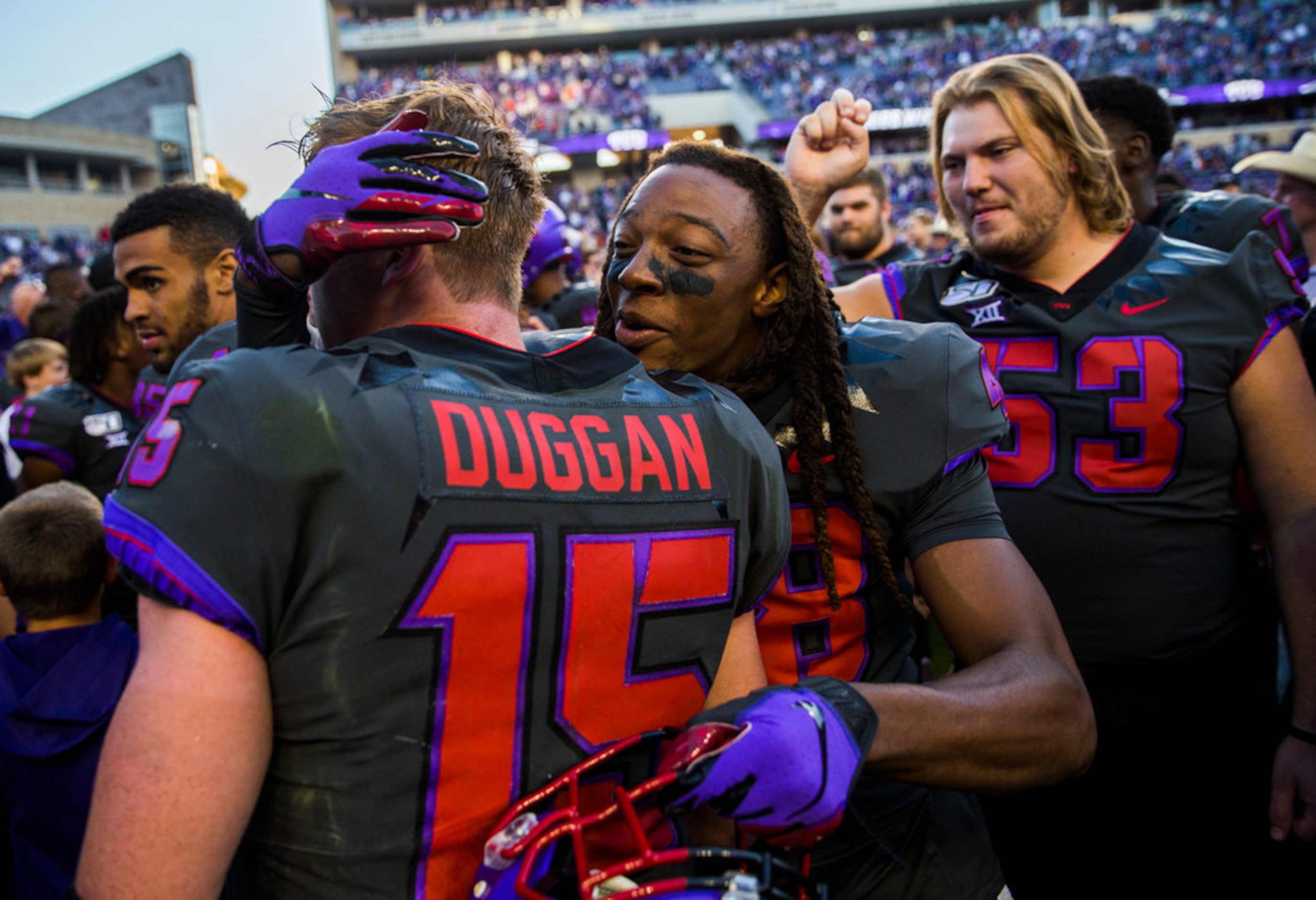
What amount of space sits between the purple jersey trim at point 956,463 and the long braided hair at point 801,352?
0.14m

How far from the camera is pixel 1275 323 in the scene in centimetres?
230

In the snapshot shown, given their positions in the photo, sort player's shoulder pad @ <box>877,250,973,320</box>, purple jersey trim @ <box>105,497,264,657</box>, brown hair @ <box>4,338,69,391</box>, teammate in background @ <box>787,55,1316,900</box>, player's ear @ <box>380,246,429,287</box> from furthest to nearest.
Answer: brown hair @ <box>4,338,69,391</box>, player's shoulder pad @ <box>877,250,973,320</box>, teammate in background @ <box>787,55,1316,900</box>, player's ear @ <box>380,246,429,287</box>, purple jersey trim @ <box>105,497,264,657</box>

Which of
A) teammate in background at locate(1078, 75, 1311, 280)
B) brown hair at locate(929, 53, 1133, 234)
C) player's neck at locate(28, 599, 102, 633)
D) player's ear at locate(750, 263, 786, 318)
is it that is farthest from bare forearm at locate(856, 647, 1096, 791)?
teammate in background at locate(1078, 75, 1311, 280)

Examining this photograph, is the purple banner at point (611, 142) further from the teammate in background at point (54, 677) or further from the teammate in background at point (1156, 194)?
the teammate in background at point (54, 677)

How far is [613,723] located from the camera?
A: 127 centimetres

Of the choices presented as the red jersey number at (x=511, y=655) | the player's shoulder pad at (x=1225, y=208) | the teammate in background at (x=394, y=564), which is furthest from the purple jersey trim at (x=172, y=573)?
the player's shoulder pad at (x=1225, y=208)

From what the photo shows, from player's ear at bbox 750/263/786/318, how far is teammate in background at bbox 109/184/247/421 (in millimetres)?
1962

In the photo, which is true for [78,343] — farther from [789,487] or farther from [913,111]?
[913,111]

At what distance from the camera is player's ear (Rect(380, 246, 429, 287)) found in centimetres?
132

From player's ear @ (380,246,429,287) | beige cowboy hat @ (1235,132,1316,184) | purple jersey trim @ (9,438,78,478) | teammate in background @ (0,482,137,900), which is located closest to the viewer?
player's ear @ (380,246,429,287)

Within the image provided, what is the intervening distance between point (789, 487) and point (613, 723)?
671 millimetres

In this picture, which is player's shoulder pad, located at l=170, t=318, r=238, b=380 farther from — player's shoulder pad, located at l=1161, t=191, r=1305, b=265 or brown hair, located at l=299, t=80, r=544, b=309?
player's shoulder pad, located at l=1161, t=191, r=1305, b=265

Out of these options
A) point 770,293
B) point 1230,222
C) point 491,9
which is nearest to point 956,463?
point 770,293

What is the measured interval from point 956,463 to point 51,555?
2.19 metres
